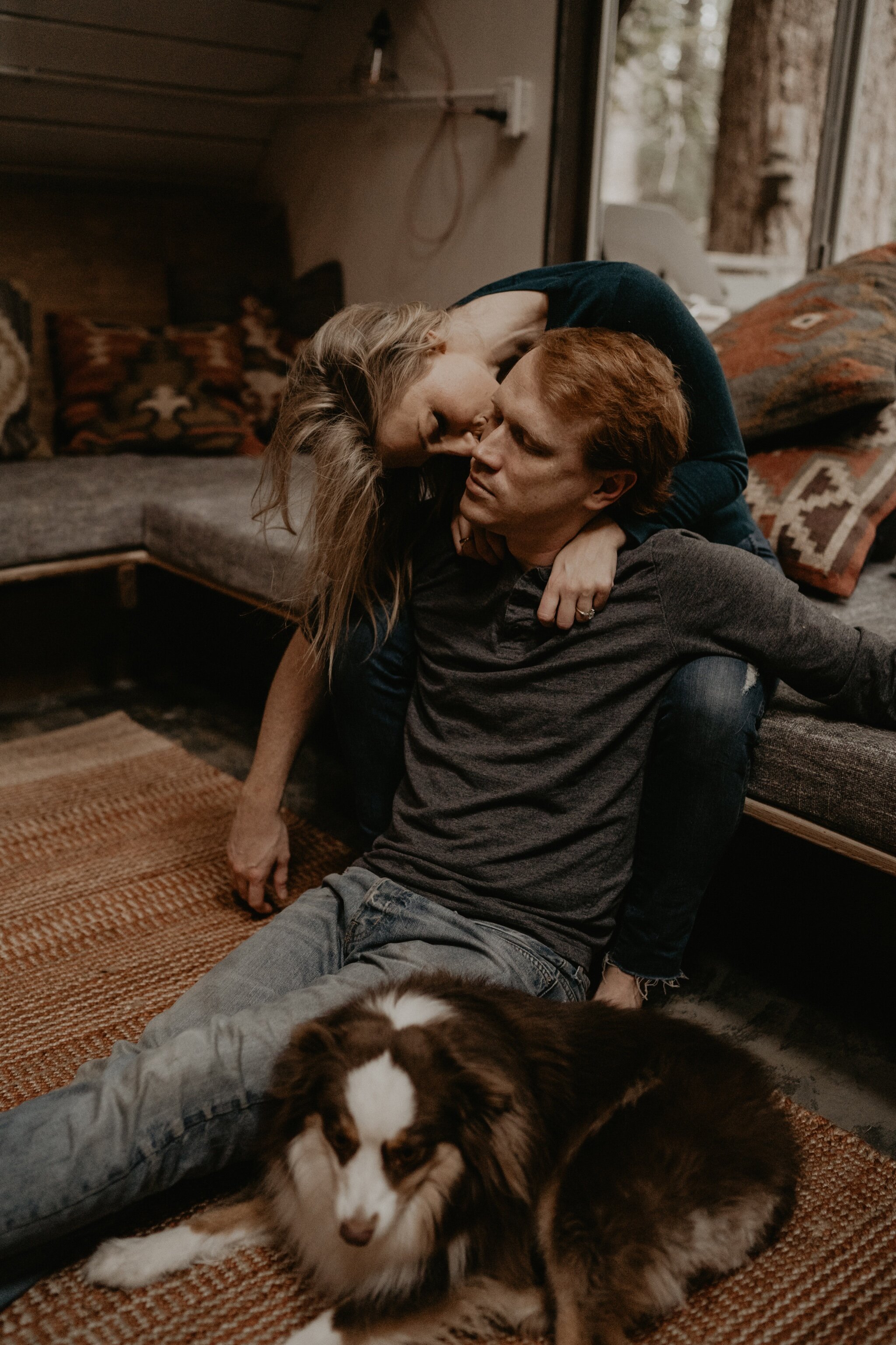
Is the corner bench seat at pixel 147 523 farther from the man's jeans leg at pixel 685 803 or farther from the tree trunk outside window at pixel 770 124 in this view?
the tree trunk outside window at pixel 770 124

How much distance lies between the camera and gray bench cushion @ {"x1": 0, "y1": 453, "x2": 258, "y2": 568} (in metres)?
2.54

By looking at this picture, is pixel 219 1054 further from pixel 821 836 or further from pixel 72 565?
pixel 72 565

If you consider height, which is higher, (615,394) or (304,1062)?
(615,394)

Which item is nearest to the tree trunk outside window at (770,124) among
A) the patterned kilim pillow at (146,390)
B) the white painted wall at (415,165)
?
the white painted wall at (415,165)

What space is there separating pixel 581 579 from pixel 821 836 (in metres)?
0.50

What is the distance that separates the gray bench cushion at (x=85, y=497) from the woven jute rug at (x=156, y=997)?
1.53 feet

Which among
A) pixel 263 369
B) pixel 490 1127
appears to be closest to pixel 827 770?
pixel 490 1127

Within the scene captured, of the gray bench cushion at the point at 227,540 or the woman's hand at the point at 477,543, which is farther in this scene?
the gray bench cushion at the point at 227,540

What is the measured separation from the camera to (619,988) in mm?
1429

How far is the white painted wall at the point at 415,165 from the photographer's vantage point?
2.91 meters

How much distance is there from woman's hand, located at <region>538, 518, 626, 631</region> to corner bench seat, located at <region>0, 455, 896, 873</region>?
13.3 inches

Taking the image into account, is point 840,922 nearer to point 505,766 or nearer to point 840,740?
point 840,740

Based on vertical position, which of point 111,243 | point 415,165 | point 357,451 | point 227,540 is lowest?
point 227,540

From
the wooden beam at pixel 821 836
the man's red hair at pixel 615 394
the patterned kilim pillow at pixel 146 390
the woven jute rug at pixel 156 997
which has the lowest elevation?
the woven jute rug at pixel 156 997
